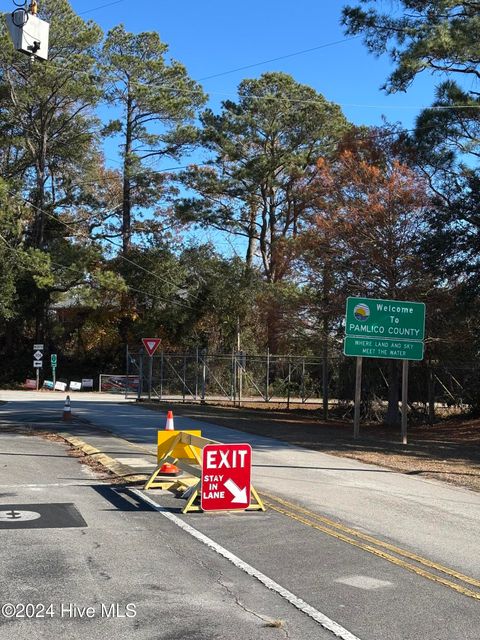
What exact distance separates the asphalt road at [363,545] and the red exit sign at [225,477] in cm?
21

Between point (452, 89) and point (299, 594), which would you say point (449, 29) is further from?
point (299, 594)

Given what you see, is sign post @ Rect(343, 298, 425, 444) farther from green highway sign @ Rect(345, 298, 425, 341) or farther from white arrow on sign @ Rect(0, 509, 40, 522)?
white arrow on sign @ Rect(0, 509, 40, 522)

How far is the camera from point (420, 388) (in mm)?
27328

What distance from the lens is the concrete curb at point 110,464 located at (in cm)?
1087

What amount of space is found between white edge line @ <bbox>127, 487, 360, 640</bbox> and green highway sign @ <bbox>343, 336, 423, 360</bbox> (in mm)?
11403

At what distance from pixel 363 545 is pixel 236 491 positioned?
202 centimetres

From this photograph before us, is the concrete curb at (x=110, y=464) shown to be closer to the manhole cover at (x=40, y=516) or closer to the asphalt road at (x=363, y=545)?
the asphalt road at (x=363, y=545)

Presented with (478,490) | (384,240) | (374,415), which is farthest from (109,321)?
(478,490)

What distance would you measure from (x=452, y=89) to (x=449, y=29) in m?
2.68

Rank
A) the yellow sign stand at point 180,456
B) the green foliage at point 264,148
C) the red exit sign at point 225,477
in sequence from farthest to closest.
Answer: the green foliage at point 264,148
the yellow sign stand at point 180,456
the red exit sign at point 225,477

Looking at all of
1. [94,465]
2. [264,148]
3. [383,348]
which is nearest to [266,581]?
[94,465]

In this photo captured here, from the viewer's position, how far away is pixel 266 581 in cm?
571

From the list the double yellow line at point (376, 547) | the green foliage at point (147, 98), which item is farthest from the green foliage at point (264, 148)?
the double yellow line at point (376, 547)

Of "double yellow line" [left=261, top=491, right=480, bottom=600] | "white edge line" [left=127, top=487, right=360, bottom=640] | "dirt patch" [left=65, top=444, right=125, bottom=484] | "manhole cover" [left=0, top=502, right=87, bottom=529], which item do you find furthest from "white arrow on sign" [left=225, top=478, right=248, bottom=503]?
"dirt patch" [left=65, top=444, right=125, bottom=484]
